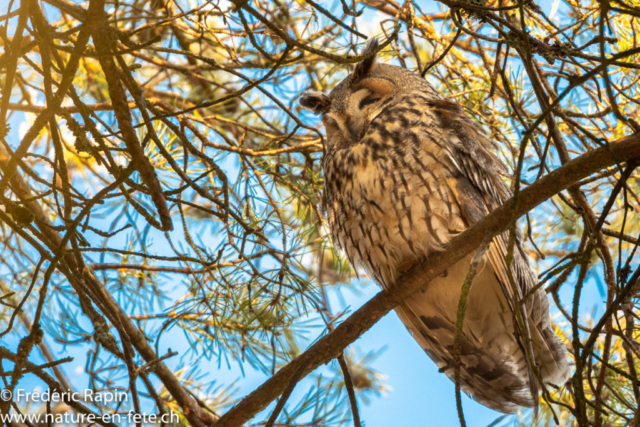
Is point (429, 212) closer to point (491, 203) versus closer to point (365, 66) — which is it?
point (491, 203)

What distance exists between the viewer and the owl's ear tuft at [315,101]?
196 cm

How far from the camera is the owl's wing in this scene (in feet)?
5.21

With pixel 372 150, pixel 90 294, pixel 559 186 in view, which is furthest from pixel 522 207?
pixel 90 294

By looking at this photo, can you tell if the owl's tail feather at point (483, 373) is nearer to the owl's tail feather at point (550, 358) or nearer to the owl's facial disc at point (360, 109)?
the owl's tail feather at point (550, 358)

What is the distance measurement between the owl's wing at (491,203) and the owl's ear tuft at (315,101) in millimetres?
370

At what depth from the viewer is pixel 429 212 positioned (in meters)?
1.56

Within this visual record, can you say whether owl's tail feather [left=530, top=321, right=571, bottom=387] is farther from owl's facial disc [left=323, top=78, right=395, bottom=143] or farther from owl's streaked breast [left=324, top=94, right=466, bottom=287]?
owl's facial disc [left=323, top=78, right=395, bottom=143]

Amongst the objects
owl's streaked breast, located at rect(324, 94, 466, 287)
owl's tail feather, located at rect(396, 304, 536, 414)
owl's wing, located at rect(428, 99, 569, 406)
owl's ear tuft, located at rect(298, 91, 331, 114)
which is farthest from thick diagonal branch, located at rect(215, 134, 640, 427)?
owl's ear tuft, located at rect(298, 91, 331, 114)

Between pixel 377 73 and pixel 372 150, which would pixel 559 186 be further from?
pixel 377 73

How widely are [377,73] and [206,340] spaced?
1.08 m

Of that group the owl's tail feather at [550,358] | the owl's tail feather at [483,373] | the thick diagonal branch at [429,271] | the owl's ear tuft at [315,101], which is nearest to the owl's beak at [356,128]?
the owl's ear tuft at [315,101]

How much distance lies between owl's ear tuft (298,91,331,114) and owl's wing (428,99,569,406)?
0.37 m

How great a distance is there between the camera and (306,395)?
1.80 m

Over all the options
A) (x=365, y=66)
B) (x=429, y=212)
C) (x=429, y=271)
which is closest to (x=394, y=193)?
(x=429, y=212)
